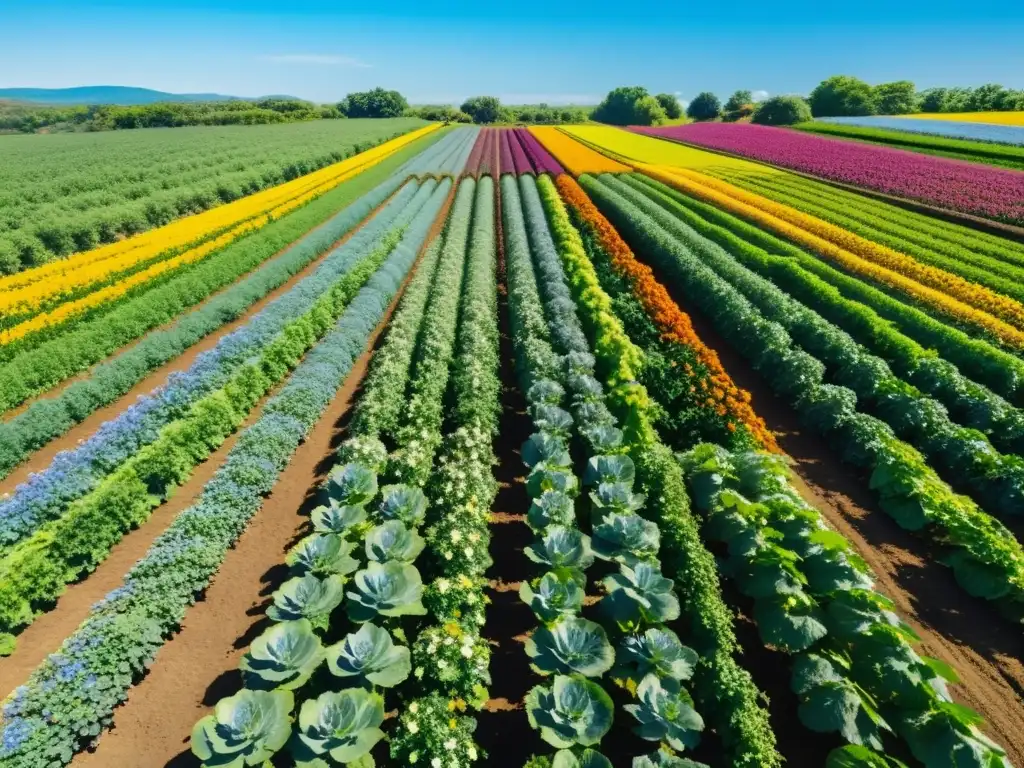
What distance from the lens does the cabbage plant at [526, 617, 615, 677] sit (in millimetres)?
6980

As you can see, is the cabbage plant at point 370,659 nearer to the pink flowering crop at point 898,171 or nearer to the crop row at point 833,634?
the crop row at point 833,634

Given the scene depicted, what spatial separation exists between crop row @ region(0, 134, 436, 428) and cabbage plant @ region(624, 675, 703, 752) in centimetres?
1574

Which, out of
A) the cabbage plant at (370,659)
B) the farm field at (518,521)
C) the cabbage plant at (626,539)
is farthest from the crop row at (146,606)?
the cabbage plant at (626,539)

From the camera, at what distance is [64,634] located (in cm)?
861

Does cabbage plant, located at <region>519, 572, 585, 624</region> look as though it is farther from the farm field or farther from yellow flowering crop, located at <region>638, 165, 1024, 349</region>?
yellow flowering crop, located at <region>638, 165, 1024, 349</region>

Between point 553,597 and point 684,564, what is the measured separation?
238 cm

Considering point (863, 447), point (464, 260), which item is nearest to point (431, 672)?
point (863, 447)

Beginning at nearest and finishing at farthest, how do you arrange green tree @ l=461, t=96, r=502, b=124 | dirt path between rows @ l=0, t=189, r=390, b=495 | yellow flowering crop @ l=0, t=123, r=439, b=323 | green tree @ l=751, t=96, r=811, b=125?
1. dirt path between rows @ l=0, t=189, r=390, b=495
2. yellow flowering crop @ l=0, t=123, r=439, b=323
3. green tree @ l=751, t=96, r=811, b=125
4. green tree @ l=461, t=96, r=502, b=124

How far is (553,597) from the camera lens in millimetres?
7793

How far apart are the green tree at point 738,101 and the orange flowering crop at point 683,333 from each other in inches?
4338

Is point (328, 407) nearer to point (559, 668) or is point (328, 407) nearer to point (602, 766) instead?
point (559, 668)

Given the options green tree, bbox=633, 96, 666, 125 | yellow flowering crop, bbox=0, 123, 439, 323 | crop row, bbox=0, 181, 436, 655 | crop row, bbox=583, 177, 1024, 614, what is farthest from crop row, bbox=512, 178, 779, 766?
green tree, bbox=633, 96, 666, 125

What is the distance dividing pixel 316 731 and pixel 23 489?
876 centimetres

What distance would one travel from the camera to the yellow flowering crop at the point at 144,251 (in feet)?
69.5
